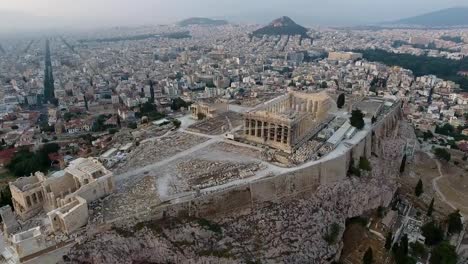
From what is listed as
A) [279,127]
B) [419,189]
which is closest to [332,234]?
[279,127]

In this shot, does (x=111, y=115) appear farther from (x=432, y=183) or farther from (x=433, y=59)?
(x=433, y=59)

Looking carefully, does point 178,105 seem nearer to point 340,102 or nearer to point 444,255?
point 340,102

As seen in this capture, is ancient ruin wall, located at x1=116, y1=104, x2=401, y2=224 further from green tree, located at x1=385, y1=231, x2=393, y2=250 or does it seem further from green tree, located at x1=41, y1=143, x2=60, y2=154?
green tree, located at x1=41, y1=143, x2=60, y2=154

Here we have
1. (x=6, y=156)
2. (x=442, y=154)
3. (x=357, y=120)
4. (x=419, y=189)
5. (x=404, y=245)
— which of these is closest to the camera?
(x=404, y=245)

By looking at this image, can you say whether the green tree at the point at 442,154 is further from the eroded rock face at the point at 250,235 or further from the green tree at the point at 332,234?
the green tree at the point at 332,234

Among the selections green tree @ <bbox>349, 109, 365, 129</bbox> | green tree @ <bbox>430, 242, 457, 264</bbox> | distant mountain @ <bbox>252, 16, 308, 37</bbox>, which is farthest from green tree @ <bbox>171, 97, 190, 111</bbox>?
distant mountain @ <bbox>252, 16, 308, 37</bbox>

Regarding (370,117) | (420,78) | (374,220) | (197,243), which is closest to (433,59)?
(420,78)
